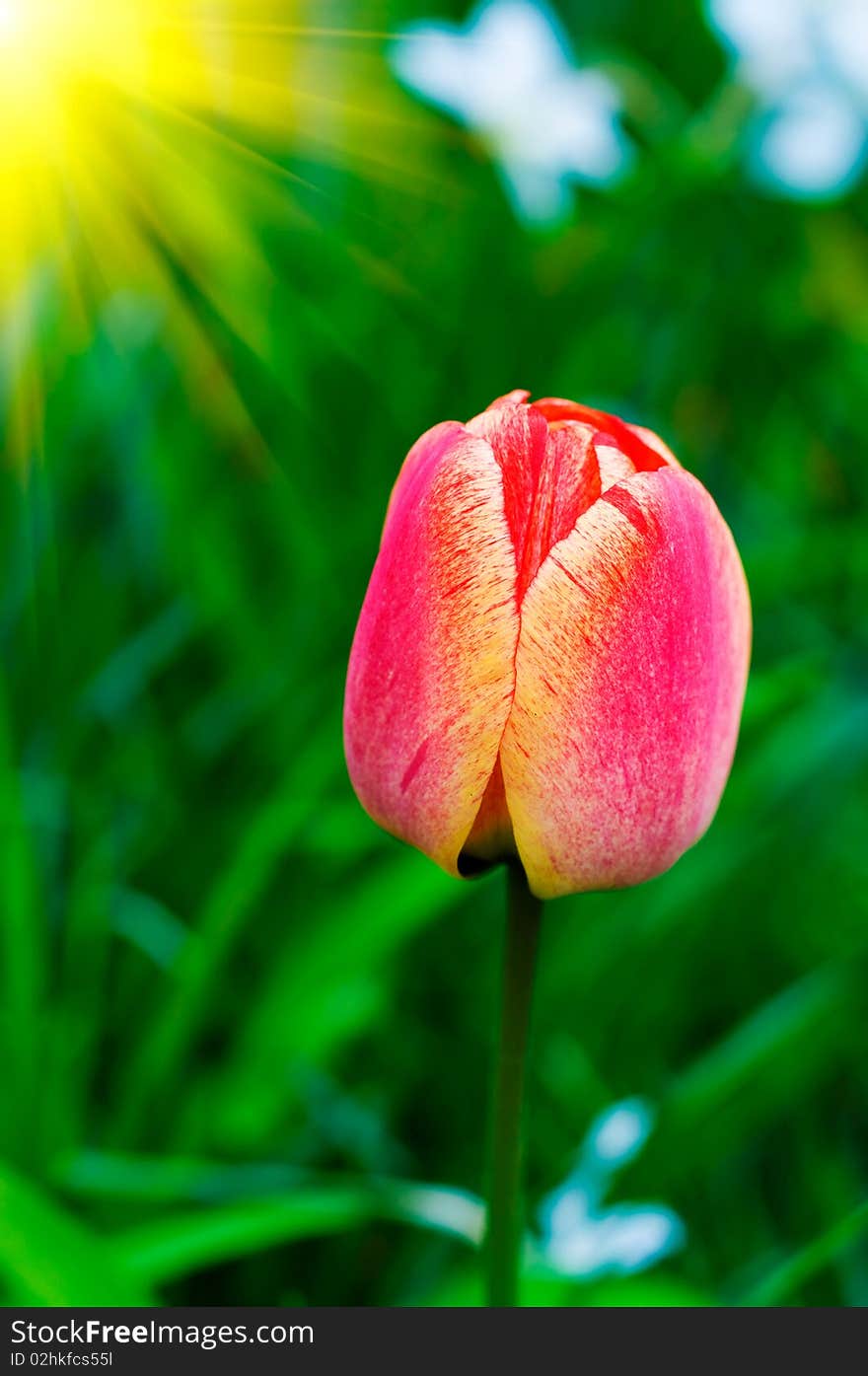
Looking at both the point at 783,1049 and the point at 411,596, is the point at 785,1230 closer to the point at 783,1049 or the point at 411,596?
the point at 783,1049

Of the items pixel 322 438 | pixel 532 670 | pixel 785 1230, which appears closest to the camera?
pixel 532 670

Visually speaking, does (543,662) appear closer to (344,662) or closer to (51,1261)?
(51,1261)

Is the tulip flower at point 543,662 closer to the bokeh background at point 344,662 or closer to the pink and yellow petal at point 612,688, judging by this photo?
the pink and yellow petal at point 612,688

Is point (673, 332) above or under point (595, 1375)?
above

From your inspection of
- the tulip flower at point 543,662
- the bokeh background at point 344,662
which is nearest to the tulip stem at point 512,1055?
the tulip flower at point 543,662

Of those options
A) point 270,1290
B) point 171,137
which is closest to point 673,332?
point 171,137

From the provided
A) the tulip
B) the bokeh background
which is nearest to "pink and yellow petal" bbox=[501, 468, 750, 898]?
the tulip

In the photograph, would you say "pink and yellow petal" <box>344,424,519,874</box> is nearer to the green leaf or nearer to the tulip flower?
the tulip flower
